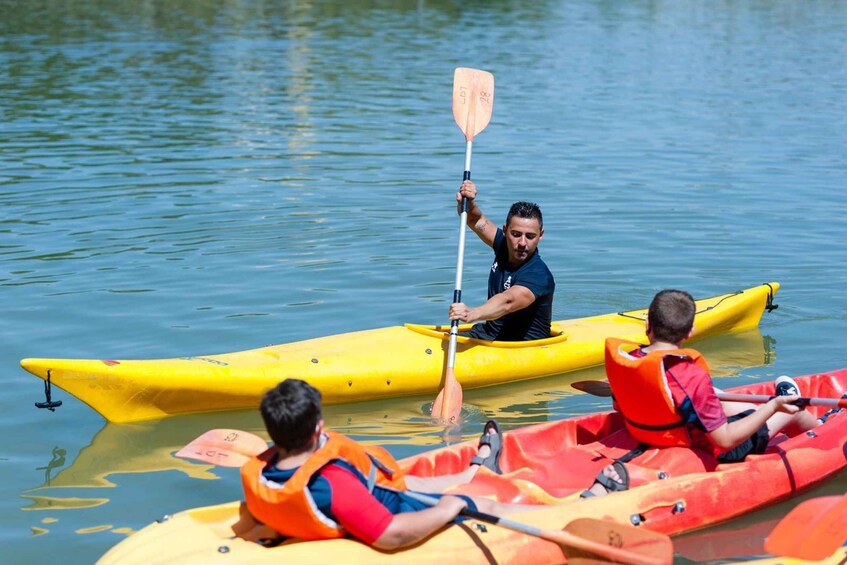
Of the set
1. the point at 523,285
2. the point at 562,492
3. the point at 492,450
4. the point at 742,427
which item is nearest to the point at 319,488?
the point at 492,450

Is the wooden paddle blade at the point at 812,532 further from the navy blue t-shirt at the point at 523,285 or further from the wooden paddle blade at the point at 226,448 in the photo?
the navy blue t-shirt at the point at 523,285

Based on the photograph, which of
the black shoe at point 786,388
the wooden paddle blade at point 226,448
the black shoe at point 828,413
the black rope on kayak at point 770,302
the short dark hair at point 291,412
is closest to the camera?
the short dark hair at point 291,412

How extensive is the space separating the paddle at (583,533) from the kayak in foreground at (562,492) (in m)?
0.17

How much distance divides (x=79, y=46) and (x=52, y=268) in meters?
16.6

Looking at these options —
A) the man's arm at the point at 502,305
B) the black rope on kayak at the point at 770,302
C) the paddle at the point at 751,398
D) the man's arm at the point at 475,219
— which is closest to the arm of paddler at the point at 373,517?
the paddle at the point at 751,398

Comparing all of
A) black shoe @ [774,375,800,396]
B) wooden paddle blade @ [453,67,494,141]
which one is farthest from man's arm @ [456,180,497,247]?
black shoe @ [774,375,800,396]

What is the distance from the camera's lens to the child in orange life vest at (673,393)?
19.6ft

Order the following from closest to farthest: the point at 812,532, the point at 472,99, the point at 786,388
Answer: the point at 812,532, the point at 786,388, the point at 472,99

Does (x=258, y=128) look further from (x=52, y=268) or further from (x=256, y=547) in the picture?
(x=256, y=547)

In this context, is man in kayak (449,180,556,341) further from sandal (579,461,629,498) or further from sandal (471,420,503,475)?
sandal (579,461,629,498)

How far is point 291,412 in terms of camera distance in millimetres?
4555

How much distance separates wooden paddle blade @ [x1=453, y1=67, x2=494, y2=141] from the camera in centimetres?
1030

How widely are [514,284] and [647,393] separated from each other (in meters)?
2.35

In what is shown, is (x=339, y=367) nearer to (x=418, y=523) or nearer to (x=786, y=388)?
(x=786, y=388)
